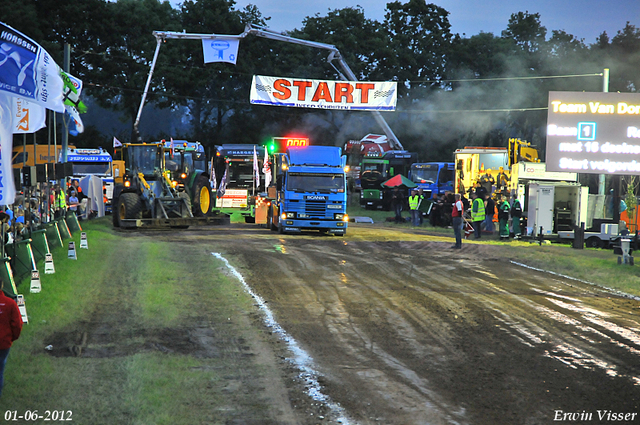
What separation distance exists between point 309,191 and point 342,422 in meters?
17.9

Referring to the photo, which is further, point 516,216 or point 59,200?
point 516,216

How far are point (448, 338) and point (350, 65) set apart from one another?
53443 millimetres

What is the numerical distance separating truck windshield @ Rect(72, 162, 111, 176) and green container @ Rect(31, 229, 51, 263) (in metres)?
22.7

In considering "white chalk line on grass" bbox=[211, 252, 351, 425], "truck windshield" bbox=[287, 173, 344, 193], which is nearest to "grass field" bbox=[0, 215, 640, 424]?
Answer: "white chalk line on grass" bbox=[211, 252, 351, 425]

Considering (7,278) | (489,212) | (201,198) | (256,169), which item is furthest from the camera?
(256,169)

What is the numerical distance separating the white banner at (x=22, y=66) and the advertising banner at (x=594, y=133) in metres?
15.1

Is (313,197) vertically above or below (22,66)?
below

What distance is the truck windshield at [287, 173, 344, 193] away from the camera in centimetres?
2391

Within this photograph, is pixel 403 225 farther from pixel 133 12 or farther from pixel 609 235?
pixel 133 12

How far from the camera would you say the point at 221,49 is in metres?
33.8

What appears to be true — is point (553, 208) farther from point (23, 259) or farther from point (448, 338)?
point (23, 259)

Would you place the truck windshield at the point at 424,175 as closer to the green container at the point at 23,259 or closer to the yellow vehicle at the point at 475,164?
the yellow vehicle at the point at 475,164

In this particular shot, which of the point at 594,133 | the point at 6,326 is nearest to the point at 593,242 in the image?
the point at 594,133

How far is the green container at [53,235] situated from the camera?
655 inches
